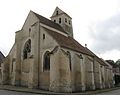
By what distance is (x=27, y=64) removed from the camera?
30.6 meters

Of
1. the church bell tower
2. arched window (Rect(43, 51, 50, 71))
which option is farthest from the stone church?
the church bell tower

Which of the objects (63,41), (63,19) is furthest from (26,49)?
(63,19)

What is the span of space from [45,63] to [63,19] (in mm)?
15008

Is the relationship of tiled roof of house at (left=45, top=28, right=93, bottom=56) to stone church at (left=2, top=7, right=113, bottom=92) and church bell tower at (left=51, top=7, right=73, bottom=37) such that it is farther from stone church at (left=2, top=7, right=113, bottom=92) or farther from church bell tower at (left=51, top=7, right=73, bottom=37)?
church bell tower at (left=51, top=7, right=73, bottom=37)

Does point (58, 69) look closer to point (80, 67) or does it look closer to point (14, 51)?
point (80, 67)

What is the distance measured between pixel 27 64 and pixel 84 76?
378 inches

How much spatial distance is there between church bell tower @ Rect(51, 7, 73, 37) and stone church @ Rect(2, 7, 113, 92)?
5.11 metres

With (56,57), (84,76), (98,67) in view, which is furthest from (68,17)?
(56,57)

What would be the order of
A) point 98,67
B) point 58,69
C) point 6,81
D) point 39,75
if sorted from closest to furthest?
point 58,69, point 39,75, point 6,81, point 98,67

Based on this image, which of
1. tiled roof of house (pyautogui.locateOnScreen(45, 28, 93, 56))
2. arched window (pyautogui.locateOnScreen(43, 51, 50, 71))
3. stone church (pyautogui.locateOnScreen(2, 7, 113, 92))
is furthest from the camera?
tiled roof of house (pyautogui.locateOnScreen(45, 28, 93, 56))

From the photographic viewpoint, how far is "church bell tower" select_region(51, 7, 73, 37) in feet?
130

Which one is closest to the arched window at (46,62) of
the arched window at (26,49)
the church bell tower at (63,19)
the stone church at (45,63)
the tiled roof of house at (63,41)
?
the stone church at (45,63)

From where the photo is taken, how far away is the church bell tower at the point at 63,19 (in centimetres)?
3970

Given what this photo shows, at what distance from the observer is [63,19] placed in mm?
39719
